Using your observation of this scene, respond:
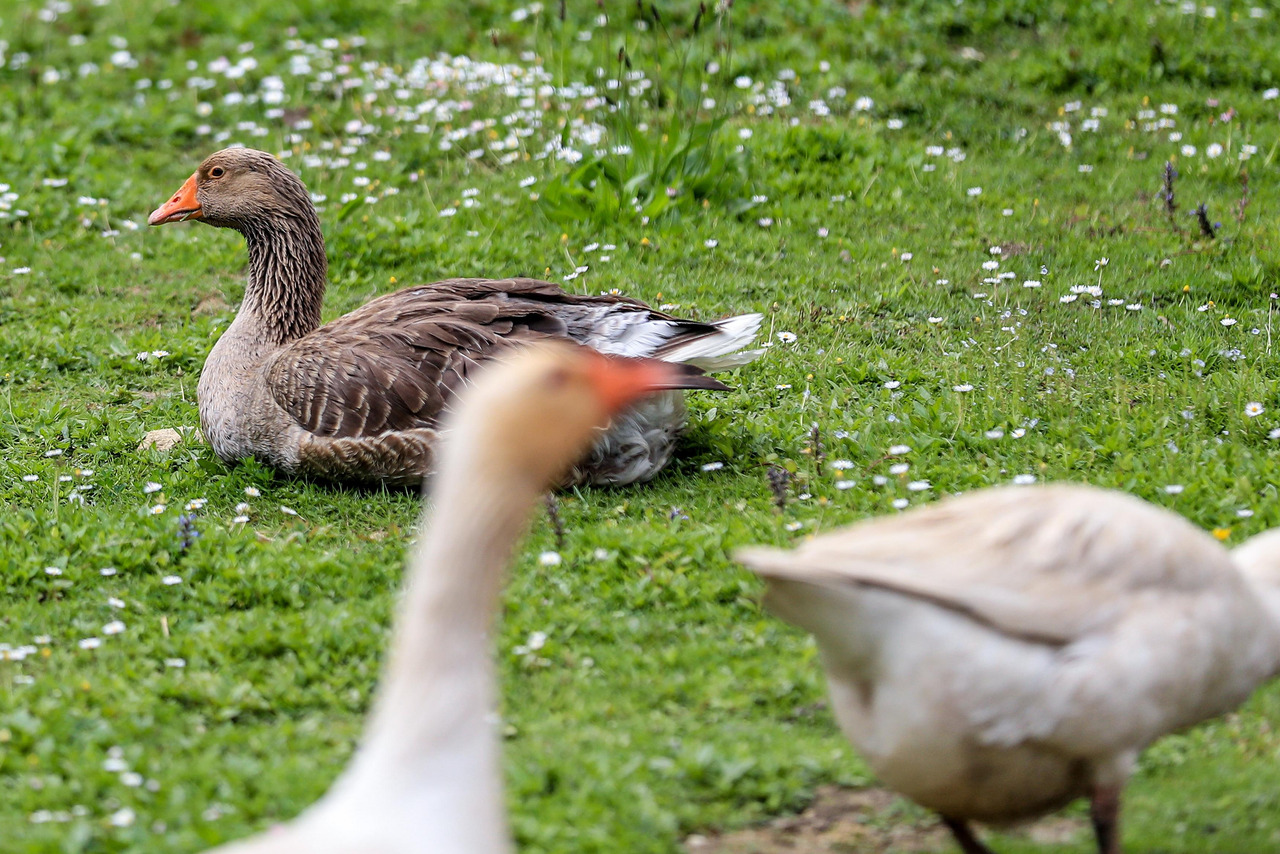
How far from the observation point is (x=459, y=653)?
108 inches

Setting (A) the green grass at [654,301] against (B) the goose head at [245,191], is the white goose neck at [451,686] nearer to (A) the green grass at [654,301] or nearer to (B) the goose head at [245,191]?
(A) the green grass at [654,301]

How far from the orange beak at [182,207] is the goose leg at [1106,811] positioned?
586 cm

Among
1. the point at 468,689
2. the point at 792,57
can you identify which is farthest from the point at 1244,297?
the point at 468,689

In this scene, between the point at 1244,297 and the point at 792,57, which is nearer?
the point at 1244,297

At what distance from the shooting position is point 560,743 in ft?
13.5

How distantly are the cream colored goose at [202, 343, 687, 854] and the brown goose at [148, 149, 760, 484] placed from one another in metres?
3.28

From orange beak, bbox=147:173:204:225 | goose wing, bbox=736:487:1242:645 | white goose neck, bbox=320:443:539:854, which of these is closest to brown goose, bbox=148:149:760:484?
orange beak, bbox=147:173:204:225

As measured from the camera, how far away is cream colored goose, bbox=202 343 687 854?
8.69ft

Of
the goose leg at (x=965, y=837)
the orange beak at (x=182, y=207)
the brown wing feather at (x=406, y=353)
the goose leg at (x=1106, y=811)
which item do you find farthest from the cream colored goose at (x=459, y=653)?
the orange beak at (x=182, y=207)

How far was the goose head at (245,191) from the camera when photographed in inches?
288

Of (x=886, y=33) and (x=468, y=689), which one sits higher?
(x=886, y=33)

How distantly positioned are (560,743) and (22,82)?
10.2m

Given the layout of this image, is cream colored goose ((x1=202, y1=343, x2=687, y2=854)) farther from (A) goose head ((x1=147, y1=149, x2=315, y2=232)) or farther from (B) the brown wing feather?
(A) goose head ((x1=147, y1=149, x2=315, y2=232))

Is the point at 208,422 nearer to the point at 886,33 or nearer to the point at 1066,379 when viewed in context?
the point at 1066,379
